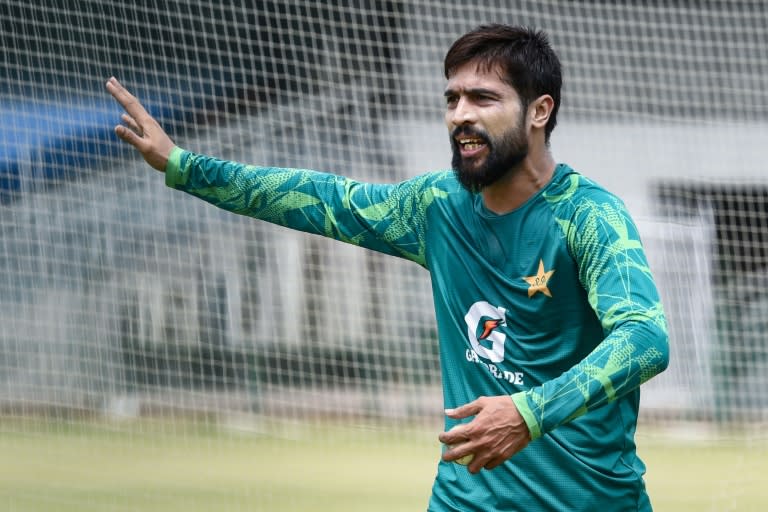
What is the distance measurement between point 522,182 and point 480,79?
9.9 inches

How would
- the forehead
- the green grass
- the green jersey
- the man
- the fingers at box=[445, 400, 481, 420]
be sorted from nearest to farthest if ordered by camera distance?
the fingers at box=[445, 400, 481, 420], the green jersey, the man, the forehead, the green grass

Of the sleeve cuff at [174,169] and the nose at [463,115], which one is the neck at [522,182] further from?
the sleeve cuff at [174,169]

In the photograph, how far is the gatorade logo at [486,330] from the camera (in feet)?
8.62

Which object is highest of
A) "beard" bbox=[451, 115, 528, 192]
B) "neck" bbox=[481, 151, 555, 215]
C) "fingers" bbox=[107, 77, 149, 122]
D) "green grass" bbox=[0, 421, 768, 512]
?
"fingers" bbox=[107, 77, 149, 122]

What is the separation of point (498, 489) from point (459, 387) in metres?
0.26

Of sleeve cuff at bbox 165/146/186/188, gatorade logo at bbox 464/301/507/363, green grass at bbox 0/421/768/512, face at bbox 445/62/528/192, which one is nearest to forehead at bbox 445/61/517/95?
face at bbox 445/62/528/192

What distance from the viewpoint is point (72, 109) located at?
9.09 metres

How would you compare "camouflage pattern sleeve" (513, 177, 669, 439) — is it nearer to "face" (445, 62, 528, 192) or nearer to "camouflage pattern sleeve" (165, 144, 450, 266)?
"face" (445, 62, 528, 192)

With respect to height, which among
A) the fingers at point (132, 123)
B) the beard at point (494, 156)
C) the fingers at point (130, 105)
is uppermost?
the fingers at point (130, 105)

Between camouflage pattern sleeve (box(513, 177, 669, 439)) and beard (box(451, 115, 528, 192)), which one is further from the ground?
beard (box(451, 115, 528, 192))

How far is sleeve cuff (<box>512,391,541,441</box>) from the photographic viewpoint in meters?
2.11

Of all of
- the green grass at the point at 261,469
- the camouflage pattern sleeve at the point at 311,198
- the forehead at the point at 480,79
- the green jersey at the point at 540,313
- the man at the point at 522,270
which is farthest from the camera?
the green grass at the point at 261,469

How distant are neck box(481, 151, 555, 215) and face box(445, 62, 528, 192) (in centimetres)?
2

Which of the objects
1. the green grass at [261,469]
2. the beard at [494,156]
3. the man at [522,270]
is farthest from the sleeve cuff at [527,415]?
the green grass at [261,469]
